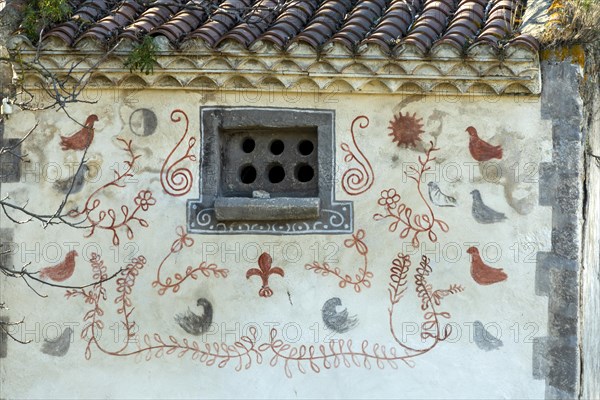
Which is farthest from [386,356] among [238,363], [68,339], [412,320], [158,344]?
[68,339]

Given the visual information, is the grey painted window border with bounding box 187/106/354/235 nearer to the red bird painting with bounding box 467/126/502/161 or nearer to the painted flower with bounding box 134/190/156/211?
the painted flower with bounding box 134/190/156/211

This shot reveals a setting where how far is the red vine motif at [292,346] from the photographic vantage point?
24.1 ft

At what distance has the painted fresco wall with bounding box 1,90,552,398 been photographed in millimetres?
7348

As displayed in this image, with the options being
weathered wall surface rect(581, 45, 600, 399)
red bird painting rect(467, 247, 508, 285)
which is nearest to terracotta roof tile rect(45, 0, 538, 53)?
weathered wall surface rect(581, 45, 600, 399)

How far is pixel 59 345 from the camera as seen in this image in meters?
7.53

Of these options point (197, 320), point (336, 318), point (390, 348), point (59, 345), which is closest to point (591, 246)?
point (390, 348)

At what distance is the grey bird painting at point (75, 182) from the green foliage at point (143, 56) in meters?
0.71

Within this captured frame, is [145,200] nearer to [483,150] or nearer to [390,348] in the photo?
[390,348]

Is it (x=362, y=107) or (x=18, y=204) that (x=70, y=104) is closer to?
(x=18, y=204)

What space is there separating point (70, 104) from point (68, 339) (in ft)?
4.73

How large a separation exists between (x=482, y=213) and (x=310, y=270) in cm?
108

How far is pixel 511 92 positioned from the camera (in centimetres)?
746

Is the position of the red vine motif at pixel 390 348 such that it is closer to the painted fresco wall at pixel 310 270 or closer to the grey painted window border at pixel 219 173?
the painted fresco wall at pixel 310 270

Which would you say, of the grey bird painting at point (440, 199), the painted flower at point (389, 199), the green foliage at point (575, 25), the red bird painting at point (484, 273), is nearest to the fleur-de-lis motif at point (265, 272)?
the painted flower at point (389, 199)
